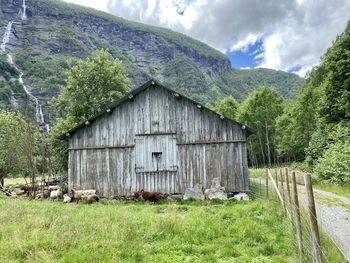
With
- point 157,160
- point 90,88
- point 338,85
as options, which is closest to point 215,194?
point 157,160

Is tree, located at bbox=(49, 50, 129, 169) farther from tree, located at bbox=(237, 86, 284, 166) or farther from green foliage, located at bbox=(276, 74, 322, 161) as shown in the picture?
tree, located at bbox=(237, 86, 284, 166)

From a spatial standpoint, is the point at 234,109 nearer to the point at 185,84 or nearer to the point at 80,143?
the point at 80,143

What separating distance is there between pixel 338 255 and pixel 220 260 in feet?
8.24

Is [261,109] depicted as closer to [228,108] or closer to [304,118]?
[228,108]

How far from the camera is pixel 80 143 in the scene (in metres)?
19.3

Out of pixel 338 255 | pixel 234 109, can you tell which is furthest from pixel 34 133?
pixel 234 109

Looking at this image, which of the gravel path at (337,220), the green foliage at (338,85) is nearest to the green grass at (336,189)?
the gravel path at (337,220)

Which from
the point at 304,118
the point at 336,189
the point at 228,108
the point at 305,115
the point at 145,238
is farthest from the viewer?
the point at 228,108

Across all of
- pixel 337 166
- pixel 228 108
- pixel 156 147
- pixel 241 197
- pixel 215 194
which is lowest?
pixel 241 197

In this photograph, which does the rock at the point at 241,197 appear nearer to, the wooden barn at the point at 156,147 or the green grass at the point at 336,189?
the wooden barn at the point at 156,147

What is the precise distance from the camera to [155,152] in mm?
18812

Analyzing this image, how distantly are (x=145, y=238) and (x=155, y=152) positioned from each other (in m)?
9.85

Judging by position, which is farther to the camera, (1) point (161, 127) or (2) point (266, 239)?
(1) point (161, 127)

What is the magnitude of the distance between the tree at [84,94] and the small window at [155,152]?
11.2 metres
